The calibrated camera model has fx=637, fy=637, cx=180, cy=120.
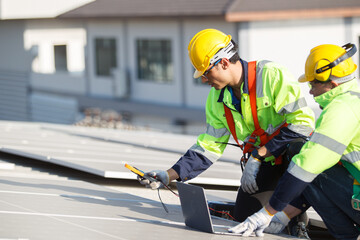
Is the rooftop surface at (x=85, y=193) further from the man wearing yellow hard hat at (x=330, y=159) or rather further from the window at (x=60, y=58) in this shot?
the window at (x=60, y=58)

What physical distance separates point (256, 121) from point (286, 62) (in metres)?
13.3

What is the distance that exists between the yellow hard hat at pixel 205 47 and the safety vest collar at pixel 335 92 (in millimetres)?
758

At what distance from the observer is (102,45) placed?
21953 millimetres

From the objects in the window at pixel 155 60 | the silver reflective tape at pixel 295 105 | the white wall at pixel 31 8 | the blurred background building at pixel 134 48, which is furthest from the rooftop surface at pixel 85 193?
the white wall at pixel 31 8

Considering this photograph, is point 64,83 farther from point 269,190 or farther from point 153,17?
point 269,190

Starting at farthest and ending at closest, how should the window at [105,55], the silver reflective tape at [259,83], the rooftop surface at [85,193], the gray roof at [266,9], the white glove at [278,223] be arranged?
the window at [105,55] < the gray roof at [266,9] < the silver reflective tape at [259,83] < the white glove at [278,223] < the rooftop surface at [85,193]

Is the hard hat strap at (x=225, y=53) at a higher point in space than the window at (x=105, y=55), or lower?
higher

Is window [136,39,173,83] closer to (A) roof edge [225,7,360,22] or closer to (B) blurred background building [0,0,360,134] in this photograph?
(B) blurred background building [0,0,360,134]

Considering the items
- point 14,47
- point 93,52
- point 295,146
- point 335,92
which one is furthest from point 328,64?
point 14,47

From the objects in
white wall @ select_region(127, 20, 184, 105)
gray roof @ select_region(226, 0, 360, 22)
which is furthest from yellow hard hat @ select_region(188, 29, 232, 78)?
white wall @ select_region(127, 20, 184, 105)

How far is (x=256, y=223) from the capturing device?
12.6ft

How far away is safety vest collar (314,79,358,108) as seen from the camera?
394cm

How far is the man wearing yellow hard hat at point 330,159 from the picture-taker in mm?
3658

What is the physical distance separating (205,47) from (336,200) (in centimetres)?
132
